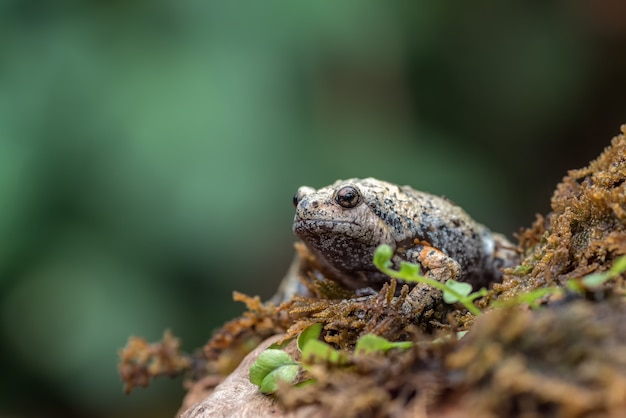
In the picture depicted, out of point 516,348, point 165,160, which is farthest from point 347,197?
point 165,160

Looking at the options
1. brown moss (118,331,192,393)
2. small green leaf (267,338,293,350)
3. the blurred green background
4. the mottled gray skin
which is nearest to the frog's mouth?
the mottled gray skin

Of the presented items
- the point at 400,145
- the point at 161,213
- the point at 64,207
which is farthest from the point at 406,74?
the point at 64,207

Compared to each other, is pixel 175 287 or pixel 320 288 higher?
pixel 175 287

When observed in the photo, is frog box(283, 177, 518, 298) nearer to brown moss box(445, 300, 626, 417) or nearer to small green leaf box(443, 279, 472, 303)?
small green leaf box(443, 279, 472, 303)

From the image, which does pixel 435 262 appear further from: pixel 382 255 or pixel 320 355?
pixel 320 355

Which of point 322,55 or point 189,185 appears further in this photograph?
point 322,55

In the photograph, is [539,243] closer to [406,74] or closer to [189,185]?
[189,185]
